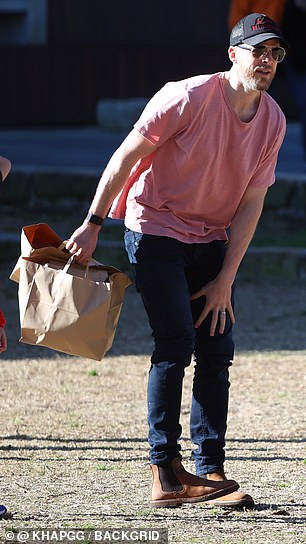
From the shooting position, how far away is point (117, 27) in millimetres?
16578

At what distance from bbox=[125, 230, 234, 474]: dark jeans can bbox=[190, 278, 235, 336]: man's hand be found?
0.03 m

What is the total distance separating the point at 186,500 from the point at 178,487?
0.20 feet

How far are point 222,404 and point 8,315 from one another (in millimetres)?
3821

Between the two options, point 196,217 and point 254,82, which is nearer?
point 254,82

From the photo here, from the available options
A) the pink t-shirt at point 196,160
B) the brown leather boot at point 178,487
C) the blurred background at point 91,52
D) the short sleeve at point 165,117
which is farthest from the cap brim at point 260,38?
the blurred background at point 91,52

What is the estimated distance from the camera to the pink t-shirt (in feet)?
13.3

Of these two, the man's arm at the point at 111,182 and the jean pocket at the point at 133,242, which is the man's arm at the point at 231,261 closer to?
the jean pocket at the point at 133,242

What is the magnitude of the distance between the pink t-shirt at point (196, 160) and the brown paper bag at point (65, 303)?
260 millimetres

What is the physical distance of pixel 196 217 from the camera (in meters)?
4.25

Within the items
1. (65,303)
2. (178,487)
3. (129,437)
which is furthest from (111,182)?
(129,437)

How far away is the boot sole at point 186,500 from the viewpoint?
4281 mm

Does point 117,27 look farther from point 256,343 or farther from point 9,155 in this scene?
point 256,343

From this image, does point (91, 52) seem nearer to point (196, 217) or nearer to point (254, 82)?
point (196, 217)

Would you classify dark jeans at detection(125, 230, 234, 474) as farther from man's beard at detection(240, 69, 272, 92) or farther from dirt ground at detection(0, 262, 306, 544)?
man's beard at detection(240, 69, 272, 92)
